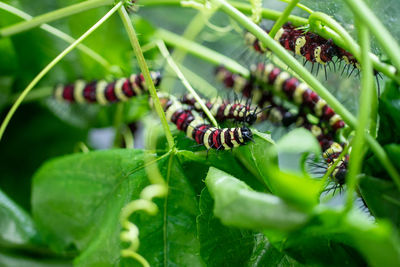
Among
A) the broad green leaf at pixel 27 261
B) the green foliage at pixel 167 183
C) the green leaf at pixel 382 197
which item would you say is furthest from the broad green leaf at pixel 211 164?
the broad green leaf at pixel 27 261

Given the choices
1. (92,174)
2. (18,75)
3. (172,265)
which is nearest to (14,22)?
(18,75)

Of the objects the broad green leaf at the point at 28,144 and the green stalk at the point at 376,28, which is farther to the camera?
the broad green leaf at the point at 28,144

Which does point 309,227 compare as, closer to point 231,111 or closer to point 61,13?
point 231,111

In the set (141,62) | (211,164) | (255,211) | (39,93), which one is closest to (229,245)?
(211,164)

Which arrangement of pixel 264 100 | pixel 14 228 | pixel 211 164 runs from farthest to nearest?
1. pixel 264 100
2. pixel 14 228
3. pixel 211 164

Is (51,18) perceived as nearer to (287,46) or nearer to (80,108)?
(287,46)

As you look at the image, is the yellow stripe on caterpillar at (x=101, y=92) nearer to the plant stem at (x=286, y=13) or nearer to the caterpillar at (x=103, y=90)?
the caterpillar at (x=103, y=90)
